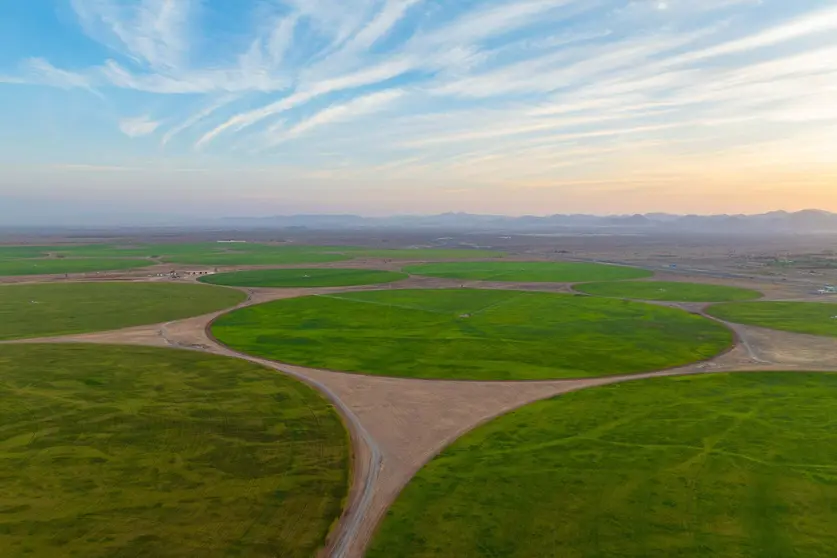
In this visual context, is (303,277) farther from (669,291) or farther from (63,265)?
(669,291)

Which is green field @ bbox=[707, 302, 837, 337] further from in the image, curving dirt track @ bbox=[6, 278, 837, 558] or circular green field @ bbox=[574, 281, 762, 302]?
circular green field @ bbox=[574, 281, 762, 302]

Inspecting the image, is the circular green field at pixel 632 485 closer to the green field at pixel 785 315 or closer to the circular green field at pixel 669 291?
the green field at pixel 785 315

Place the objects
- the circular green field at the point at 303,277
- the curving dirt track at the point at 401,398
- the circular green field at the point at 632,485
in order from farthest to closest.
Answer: the circular green field at the point at 303,277 → the curving dirt track at the point at 401,398 → the circular green field at the point at 632,485

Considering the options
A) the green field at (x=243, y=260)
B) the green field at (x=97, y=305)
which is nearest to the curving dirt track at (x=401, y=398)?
the green field at (x=97, y=305)

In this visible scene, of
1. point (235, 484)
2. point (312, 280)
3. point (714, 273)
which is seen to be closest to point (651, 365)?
point (235, 484)

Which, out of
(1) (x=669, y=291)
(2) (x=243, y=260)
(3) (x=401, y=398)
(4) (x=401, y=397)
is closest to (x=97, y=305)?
(4) (x=401, y=397)

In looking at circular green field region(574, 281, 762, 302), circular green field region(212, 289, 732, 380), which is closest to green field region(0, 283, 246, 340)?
circular green field region(212, 289, 732, 380)

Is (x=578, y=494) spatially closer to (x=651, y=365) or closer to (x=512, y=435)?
(x=512, y=435)
